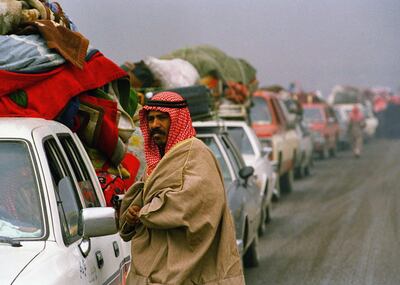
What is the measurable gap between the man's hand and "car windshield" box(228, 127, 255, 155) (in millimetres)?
10110

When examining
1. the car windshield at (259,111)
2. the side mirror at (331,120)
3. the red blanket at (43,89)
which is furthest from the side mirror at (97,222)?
the side mirror at (331,120)

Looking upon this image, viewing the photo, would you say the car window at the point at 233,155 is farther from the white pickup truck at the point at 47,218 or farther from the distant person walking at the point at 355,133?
the distant person walking at the point at 355,133

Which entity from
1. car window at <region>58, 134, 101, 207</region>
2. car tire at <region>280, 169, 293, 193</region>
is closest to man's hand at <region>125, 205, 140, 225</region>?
car window at <region>58, 134, 101, 207</region>

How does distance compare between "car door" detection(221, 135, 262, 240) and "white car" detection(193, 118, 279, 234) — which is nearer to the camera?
"car door" detection(221, 135, 262, 240)

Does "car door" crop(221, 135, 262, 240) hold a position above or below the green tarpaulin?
above

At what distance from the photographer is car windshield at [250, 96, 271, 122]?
21.8m

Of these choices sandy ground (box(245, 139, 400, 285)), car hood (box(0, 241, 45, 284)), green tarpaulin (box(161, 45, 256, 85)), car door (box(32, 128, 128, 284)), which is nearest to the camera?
car hood (box(0, 241, 45, 284))

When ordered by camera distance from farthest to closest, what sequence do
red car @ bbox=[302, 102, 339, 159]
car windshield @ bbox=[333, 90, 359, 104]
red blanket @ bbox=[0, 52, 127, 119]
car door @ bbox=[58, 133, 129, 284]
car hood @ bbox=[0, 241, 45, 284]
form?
1. car windshield @ bbox=[333, 90, 359, 104]
2. red car @ bbox=[302, 102, 339, 159]
3. red blanket @ bbox=[0, 52, 127, 119]
4. car door @ bbox=[58, 133, 129, 284]
5. car hood @ bbox=[0, 241, 45, 284]

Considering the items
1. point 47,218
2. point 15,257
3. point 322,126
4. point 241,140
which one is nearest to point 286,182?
point 241,140

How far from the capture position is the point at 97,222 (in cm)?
494

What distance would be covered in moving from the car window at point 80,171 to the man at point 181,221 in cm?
81

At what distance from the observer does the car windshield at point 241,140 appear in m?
15.4

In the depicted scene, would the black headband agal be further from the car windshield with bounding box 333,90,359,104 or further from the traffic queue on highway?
the car windshield with bounding box 333,90,359,104

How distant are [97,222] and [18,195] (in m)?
0.49
